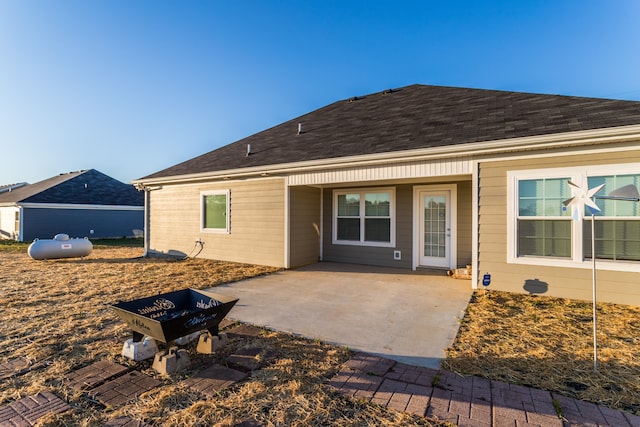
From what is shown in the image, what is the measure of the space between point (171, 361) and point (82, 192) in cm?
2240

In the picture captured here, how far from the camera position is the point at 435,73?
1753cm

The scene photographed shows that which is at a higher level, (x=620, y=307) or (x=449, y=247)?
(x=449, y=247)

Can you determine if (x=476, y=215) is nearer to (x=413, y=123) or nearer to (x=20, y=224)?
(x=413, y=123)

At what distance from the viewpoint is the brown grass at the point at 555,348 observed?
8.25 ft

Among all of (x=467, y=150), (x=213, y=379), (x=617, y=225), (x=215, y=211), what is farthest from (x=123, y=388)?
(x=215, y=211)

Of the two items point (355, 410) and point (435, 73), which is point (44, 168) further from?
point (355, 410)

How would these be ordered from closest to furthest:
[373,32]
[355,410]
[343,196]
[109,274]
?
[355,410], [109,274], [343,196], [373,32]

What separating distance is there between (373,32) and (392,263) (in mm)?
11391

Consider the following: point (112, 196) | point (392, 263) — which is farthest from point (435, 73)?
point (112, 196)

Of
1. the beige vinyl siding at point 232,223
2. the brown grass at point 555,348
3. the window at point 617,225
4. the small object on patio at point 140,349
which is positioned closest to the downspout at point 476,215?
the brown grass at point 555,348

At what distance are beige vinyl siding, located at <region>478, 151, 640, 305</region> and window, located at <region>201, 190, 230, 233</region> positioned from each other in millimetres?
6869

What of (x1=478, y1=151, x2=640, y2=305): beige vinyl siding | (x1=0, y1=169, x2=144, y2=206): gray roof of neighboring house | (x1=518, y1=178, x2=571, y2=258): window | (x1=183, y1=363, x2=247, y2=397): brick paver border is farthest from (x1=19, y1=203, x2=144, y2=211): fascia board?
(x1=518, y1=178, x2=571, y2=258): window

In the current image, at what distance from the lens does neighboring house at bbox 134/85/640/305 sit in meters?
4.90

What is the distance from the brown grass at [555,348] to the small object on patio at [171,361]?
2.46m
